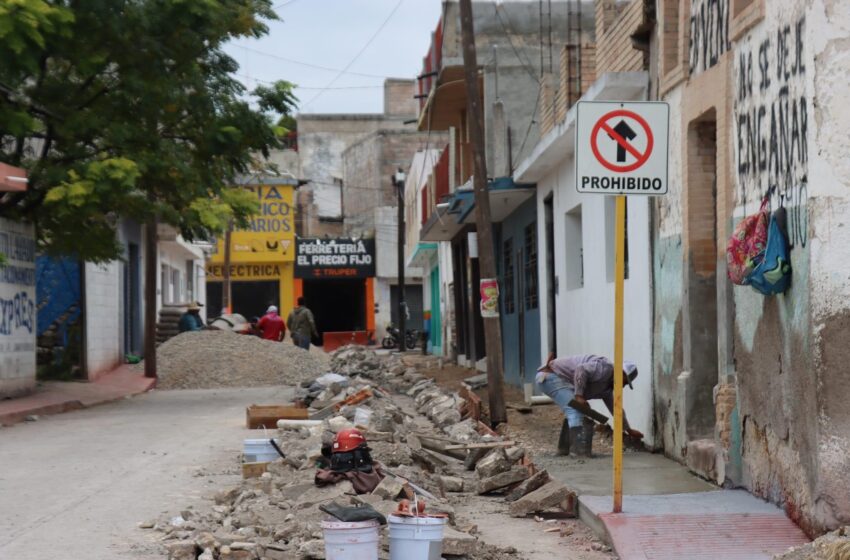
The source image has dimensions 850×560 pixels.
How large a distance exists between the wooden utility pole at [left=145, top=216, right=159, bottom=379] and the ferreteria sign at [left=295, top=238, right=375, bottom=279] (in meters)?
32.2

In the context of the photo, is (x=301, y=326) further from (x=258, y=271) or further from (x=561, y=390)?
(x=258, y=271)

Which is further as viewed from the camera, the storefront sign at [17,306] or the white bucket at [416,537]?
the storefront sign at [17,306]

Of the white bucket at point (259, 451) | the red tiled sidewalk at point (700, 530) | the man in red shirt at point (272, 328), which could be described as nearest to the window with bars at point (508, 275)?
the man in red shirt at point (272, 328)

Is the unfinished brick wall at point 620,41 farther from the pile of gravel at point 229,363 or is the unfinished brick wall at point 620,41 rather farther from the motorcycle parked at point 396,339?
the motorcycle parked at point 396,339

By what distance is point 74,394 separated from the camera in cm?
2431

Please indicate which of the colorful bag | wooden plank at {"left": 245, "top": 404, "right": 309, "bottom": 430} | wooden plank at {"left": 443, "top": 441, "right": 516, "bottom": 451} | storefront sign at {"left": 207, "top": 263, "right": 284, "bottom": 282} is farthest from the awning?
storefront sign at {"left": 207, "top": 263, "right": 284, "bottom": 282}

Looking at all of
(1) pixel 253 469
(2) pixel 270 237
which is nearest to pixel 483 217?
(1) pixel 253 469

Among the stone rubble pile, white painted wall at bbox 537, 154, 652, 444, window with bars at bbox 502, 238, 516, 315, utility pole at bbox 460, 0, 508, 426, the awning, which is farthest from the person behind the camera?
window with bars at bbox 502, 238, 516, 315

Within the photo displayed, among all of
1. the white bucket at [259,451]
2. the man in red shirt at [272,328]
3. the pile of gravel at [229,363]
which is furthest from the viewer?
the man in red shirt at [272,328]

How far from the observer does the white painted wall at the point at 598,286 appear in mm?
13617

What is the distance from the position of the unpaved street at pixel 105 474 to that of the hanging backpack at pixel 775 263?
4.39 m

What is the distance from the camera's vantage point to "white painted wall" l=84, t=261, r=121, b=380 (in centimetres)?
2892

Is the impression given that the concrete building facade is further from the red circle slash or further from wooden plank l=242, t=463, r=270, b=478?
wooden plank l=242, t=463, r=270, b=478

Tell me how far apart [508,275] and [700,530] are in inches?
687
